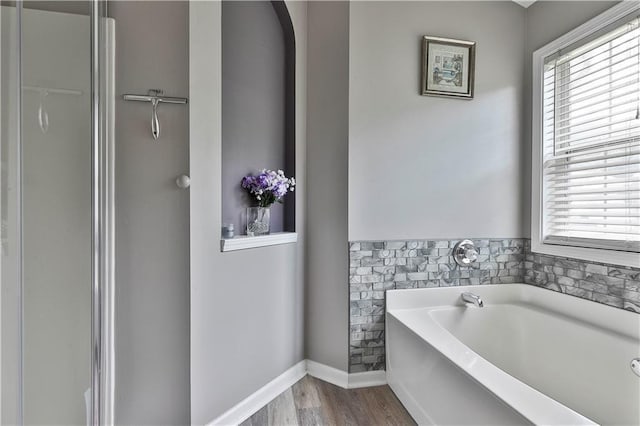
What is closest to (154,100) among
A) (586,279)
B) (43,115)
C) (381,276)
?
(43,115)

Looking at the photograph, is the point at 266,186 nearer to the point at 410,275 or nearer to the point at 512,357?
the point at 410,275

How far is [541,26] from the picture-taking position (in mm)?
2000

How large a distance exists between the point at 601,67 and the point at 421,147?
1.00m

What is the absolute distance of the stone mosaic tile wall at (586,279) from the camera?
1.52 meters

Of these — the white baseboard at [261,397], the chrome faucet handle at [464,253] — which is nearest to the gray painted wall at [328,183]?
the white baseboard at [261,397]

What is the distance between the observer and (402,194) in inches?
76.0

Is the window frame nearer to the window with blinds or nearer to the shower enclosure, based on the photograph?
the window with blinds

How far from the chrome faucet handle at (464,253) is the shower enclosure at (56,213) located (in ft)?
6.20

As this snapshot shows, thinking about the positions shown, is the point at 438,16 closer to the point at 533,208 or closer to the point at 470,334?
the point at 533,208

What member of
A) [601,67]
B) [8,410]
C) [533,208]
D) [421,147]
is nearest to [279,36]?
[421,147]

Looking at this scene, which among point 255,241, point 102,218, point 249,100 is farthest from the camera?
point 249,100

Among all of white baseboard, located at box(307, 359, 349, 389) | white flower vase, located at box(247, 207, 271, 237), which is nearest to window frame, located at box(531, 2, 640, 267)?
white baseboard, located at box(307, 359, 349, 389)

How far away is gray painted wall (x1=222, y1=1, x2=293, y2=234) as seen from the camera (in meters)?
1.73

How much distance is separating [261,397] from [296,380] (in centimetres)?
31
